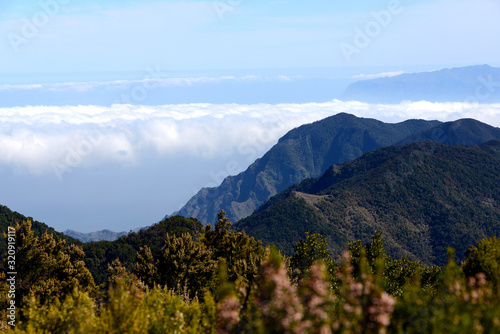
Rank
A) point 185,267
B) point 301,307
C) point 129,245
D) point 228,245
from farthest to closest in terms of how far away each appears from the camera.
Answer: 1. point 129,245
2. point 228,245
3. point 185,267
4. point 301,307

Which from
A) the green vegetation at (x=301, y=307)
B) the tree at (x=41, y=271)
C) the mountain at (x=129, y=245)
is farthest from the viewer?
the mountain at (x=129, y=245)

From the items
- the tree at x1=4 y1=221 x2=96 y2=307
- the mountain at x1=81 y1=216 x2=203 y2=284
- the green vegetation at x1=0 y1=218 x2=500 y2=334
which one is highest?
the mountain at x1=81 y1=216 x2=203 y2=284

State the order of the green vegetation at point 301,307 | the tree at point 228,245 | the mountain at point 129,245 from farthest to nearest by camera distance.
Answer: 1. the mountain at point 129,245
2. the tree at point 228,245
3. the green vegetation at point 301,307

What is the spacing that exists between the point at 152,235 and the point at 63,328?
99.1 metres

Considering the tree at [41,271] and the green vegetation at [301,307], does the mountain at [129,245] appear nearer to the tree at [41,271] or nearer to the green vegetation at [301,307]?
the tree at [41,271]

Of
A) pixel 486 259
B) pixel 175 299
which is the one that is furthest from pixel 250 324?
pixel 486 259

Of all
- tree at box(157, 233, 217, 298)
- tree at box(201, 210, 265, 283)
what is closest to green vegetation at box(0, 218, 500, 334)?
tree at box(157, 233, 217, 298)

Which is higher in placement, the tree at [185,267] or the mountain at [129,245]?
the mountain at [129,245]

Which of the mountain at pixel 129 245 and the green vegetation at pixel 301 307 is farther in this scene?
the mountain at pixel 129 245

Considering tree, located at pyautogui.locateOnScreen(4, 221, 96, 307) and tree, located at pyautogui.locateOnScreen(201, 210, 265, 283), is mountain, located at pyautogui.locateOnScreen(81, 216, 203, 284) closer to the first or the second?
tree, located at pyautogui.locateOnScreen(201, 210, 265, 283)

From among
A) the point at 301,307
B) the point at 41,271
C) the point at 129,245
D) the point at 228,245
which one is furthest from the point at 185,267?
the point at 129,245

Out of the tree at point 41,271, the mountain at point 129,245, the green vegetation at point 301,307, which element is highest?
the mountain at point 129,245

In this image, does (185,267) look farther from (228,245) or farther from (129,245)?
(129,245)

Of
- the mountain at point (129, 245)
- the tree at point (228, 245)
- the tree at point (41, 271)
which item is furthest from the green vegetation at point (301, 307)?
the mountain at point (129, 245)
